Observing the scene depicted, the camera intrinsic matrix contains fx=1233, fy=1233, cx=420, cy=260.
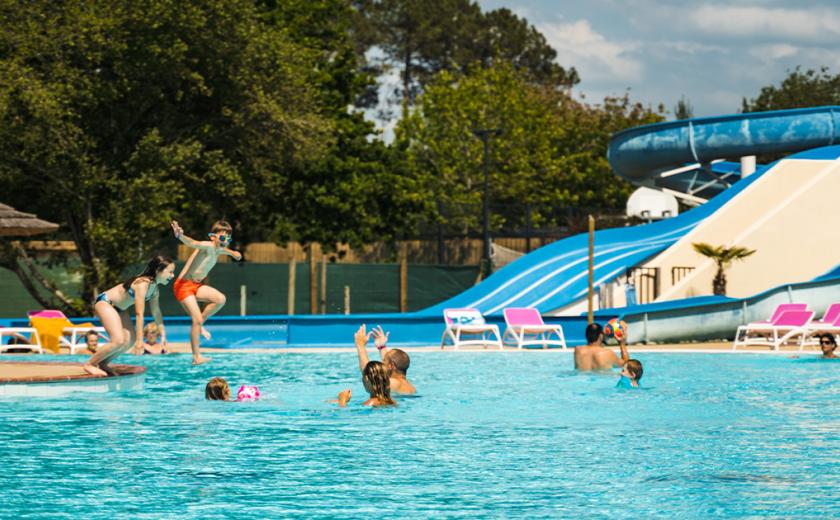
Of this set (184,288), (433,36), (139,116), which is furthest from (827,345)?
(433,36)

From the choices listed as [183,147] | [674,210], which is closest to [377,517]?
[183,147]

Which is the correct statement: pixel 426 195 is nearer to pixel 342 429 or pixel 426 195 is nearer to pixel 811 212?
pixel 811 212

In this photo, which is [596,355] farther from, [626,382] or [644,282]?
[644,282]

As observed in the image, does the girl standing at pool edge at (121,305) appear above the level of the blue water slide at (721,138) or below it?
below

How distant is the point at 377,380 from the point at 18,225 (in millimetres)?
6811

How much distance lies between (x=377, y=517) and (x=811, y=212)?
986 inches

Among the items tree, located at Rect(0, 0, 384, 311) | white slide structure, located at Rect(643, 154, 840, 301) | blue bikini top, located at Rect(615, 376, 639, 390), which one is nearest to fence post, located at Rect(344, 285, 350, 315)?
tree, located at Rect(0, 0, 384, 311)

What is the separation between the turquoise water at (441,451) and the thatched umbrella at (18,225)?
2.81 meters

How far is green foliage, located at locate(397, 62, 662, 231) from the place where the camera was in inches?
2206

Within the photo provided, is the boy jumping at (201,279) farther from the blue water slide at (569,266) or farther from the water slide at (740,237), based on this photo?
the water slide at (740,237)

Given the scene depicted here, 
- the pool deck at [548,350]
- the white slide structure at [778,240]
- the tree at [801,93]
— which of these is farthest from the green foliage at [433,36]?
the pool deck at [548,350]

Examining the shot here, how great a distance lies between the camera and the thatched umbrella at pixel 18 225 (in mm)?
17609

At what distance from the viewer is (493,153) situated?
189 feet

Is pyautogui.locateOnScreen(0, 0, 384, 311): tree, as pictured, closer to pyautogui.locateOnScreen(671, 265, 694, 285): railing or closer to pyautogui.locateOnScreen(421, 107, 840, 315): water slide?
pyautogui.locateOnScreen(421, 107, 840, 315): water slide
